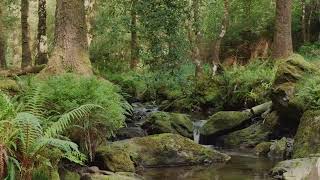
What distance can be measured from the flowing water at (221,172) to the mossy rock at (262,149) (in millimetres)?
727

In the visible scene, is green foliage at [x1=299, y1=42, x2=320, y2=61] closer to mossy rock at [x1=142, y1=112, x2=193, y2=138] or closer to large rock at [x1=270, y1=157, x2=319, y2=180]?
mossy rock at [x1=142, y1=112, x2=193, y2=138]

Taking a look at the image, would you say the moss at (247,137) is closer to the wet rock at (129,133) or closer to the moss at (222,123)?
the moss at (222,123)

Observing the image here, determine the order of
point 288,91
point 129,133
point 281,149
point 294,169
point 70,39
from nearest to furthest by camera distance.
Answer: point 294,169
point 281,149
point 288,91
point 70,39
point 129,133

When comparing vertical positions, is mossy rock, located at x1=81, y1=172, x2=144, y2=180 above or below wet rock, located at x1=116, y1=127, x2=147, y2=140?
above

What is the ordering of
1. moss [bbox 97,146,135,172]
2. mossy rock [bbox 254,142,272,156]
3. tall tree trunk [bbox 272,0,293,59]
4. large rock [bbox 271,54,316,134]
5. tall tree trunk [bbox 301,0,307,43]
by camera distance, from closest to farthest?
moss [bbox 97,146,135,172]
mossy rock [bbox 254,142,272,156]
large rock [bbox 271,54,316,134]
tall tree trunk [bbox 272,0,293,59]
tall tree trunk [bbox 301,0,307,43]

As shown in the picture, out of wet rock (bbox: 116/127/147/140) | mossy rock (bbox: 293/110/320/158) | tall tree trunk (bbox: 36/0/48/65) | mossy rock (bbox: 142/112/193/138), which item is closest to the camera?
mossy rock (bbox: 293/110/320/158)

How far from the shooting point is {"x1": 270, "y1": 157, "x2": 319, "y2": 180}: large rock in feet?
27.6

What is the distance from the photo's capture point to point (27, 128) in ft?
20.7

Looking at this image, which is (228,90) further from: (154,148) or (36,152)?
(36,152)

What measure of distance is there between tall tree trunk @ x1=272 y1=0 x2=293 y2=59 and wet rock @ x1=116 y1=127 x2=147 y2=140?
7750 mm

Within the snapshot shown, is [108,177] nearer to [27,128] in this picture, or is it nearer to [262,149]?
[27,128]

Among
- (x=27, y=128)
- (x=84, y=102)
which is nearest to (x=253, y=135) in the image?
(x=84, y=102)

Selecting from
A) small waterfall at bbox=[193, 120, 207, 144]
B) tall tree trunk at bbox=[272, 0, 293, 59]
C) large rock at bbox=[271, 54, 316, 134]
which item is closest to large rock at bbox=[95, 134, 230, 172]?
large rock at bbox=[271, 54, 316, 134]

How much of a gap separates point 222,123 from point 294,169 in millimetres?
4844
